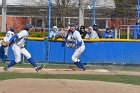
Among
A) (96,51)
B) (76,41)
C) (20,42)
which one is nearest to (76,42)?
(76,41)

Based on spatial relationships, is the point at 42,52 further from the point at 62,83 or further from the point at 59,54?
the point at 62,83

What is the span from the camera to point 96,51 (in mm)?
23062

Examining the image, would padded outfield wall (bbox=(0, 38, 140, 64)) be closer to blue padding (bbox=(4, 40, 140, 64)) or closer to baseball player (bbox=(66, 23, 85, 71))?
blue padding (bbox=(4, 40, 140, 64))

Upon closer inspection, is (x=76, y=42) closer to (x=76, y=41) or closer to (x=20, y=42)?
(x=76, y=41)

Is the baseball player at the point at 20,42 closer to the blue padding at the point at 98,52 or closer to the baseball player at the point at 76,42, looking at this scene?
the baseball player at the point at 76,42

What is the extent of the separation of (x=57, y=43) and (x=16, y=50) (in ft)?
20.3

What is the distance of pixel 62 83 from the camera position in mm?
11836

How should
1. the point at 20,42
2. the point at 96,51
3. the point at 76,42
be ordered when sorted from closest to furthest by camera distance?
1. the point at 20,42
2. the point at 76,42
3. the point at 96,51

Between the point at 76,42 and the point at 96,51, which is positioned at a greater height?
the point at 76,42

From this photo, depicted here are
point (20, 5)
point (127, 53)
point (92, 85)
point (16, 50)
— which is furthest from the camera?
point (20, 5)

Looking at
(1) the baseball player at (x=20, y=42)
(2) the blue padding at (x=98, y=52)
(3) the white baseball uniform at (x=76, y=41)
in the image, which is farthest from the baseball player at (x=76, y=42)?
(2) the blue padding at (x=98, y=52)

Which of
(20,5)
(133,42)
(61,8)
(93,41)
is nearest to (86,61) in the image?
(93,41)

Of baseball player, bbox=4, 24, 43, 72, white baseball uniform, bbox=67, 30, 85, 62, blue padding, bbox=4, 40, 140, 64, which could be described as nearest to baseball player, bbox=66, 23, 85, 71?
white baseball uniform, bbox=67, 30, 85, 62

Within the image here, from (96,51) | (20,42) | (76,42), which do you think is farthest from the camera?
(96,51)
